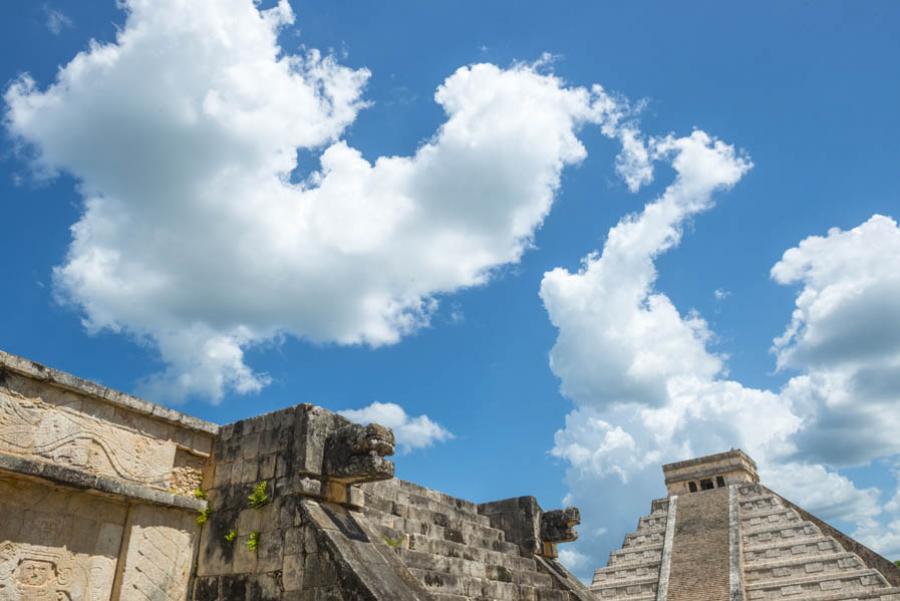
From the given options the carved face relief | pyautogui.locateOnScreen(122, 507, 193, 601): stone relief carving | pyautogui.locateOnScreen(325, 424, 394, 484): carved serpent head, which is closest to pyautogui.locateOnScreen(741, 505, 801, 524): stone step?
pyautogui.locateOnScreen(325, 424, 394, 484): carved serpent head

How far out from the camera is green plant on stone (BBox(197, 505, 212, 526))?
694cm

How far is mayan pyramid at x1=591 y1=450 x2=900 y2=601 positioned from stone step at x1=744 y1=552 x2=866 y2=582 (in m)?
0.03

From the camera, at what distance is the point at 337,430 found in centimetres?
679

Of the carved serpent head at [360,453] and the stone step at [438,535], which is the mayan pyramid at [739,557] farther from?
the carved serpent head at [360,453]

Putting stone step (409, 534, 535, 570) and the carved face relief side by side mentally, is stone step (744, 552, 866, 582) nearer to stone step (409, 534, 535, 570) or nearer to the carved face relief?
stone step (409, 534, 535, 570)

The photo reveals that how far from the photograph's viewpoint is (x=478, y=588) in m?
7.87

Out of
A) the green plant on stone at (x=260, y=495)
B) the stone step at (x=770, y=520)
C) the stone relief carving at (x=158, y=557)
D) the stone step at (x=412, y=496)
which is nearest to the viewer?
the stone relief carving at (x=158, y=557)

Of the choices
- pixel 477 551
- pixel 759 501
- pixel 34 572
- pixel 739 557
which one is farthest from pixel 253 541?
pixel 759 501

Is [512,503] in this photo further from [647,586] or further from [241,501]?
[647,586]

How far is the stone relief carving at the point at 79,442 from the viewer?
5.57 m

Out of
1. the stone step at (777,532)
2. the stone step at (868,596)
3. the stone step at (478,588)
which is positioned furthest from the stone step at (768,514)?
the stone step at (478,588)

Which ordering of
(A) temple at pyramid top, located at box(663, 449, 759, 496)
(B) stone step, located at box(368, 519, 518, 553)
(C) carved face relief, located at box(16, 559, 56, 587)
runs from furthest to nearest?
1. (A) temple at pyramid top, located at box(663, 449, 759, 496)
2. (B) stone step, located at box(368, 519, 518, 553)
3. (C) carved face relief, located at box(16, 559, 56, 587)

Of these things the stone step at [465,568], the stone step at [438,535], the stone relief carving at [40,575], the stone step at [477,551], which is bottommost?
the stone relief carving at [40,575]

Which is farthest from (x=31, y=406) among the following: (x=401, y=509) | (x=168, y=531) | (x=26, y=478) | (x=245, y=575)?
(x=401, y=509)
